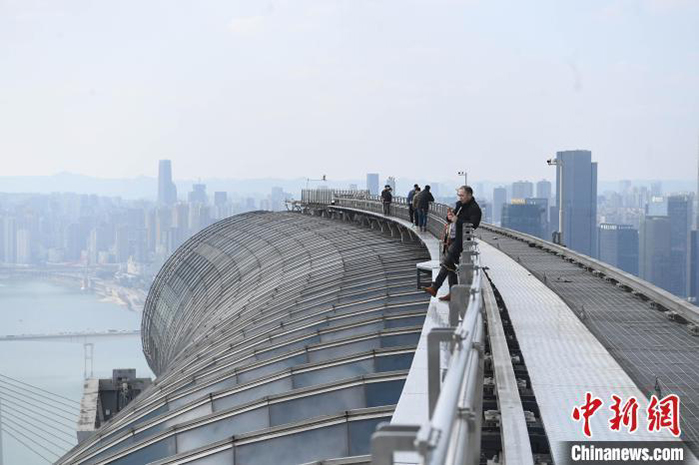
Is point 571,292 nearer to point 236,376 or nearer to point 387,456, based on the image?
point 236,376

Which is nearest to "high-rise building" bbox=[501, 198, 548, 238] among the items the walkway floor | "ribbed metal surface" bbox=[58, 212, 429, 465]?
"ribbed metal surface" bbox=[58, 212, 429, 465]

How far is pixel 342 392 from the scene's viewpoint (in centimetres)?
1181

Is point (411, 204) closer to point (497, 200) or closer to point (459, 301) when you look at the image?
point (459, 301)

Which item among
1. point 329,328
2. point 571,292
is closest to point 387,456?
point 329,328

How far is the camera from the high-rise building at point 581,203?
416 ft

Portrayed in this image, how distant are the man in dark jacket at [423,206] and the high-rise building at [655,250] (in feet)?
273

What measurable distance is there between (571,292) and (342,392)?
27.2 ft

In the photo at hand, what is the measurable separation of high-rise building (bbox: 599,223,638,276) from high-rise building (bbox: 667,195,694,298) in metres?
5.92

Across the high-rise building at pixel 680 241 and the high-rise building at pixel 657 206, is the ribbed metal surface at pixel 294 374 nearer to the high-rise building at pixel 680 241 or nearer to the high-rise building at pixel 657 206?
the high-rise building at pixel 680 241

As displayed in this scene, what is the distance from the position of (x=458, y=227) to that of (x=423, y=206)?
1641cm

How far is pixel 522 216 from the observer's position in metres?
121

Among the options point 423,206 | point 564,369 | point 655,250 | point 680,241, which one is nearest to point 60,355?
point 655,250

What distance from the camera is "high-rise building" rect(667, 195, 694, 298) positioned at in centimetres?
10325

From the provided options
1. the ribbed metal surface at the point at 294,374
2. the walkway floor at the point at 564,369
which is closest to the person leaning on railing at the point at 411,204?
the ribbed metal surface at the point at 294,374
